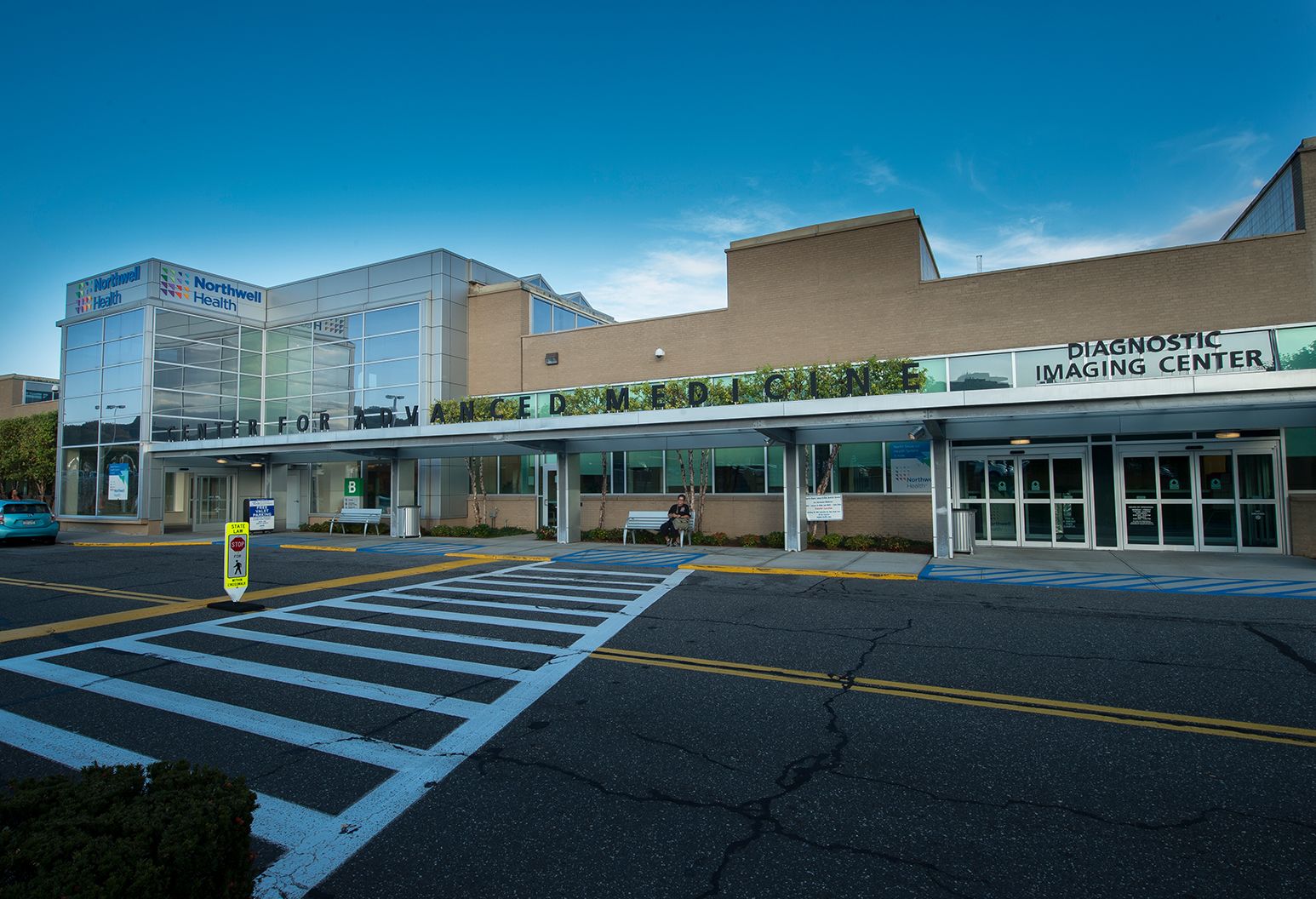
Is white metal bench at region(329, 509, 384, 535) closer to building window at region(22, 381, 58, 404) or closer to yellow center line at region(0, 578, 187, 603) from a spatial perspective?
yellow center line at region(0, 578, 187, 603)

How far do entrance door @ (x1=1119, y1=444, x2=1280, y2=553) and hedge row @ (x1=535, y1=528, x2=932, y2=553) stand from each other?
500 centimetres

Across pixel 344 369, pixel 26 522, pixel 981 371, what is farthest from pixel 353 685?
pixel 344 369

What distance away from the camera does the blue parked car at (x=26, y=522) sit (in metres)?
21.9

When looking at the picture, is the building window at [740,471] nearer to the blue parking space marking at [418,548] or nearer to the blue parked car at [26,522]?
the blue parking space marking at [418,548]

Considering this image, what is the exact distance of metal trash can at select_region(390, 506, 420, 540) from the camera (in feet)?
77.6

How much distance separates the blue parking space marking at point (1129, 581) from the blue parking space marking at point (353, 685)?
5.79 m

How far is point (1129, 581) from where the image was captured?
12.3m

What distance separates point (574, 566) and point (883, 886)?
1281 centimetres

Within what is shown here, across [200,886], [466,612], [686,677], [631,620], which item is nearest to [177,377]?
[466,612]

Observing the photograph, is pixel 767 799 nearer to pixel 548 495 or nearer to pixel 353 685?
pixel 353 685

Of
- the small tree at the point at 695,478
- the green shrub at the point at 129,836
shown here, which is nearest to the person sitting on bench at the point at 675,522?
the small tree at the point at 695,478

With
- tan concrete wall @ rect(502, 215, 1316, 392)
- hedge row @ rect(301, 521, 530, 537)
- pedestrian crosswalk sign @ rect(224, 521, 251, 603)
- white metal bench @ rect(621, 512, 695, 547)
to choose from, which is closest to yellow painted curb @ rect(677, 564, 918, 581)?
white metal bench @ rect(621, 512, 695, 547)

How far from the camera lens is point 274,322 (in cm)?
3092

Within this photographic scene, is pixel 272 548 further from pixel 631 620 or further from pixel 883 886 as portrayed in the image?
pixel 883 886
